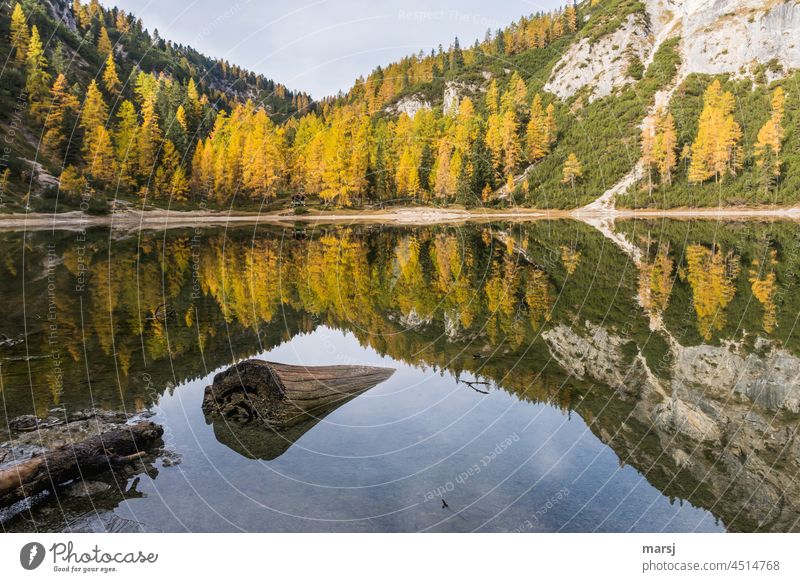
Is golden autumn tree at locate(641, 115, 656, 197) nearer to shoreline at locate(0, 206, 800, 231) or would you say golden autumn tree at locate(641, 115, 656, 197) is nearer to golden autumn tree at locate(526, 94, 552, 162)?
shoreline at locate(0, 206, 800, 231)

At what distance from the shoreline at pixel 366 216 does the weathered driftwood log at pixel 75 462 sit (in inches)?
2636

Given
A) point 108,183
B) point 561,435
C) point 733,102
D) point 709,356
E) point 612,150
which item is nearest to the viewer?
point 561,435

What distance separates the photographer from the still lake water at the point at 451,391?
8.92m

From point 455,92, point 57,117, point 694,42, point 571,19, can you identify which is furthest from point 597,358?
point 571,19

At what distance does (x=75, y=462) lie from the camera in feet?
31.2

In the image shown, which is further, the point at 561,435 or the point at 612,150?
the point at 612,150

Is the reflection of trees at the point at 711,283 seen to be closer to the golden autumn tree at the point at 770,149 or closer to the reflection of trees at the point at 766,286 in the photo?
the reflection of trees at the point at 766,286

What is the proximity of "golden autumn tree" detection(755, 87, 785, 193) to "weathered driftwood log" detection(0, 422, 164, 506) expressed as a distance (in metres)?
90.1

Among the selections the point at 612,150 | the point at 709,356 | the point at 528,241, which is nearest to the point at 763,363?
the point at 709,356

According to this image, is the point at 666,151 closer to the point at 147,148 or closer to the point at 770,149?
the point at 770,149

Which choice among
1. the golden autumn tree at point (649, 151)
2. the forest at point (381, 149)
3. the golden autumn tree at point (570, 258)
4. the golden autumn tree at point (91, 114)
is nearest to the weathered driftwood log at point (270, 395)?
the golden autumn tree at point (570, 258)
